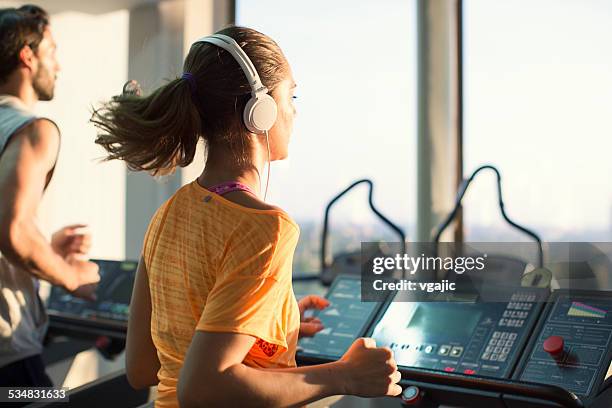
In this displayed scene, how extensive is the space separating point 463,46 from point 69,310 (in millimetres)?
2581

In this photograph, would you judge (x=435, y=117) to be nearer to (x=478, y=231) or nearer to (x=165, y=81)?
(x=478, y=231)

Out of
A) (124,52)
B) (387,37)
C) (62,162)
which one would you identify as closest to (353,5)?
(387,37)

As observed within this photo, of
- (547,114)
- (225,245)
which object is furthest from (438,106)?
(225,245)

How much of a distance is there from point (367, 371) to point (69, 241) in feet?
4.84

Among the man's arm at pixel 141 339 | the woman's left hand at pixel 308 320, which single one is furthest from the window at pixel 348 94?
the man's arm at pixel 141 339

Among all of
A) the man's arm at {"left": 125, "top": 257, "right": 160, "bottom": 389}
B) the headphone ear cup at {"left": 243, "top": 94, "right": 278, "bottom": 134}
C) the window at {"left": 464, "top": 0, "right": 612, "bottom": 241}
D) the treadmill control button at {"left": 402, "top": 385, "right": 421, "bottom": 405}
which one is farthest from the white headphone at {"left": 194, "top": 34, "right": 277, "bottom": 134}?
the window at {"left": 464, "top": 0, "right": 612, "bottom": 241}

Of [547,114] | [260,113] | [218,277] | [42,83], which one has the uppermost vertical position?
[547,114]

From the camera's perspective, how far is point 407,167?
3.91 m

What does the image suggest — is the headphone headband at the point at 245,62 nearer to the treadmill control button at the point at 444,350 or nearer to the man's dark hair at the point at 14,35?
the treadmill control button at the point at 444,350

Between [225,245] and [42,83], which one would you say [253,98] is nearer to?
[225,245]

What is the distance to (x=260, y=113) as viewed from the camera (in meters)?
1.09

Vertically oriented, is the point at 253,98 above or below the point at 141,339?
above

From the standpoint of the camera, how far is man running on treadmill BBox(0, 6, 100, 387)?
71.6 inches

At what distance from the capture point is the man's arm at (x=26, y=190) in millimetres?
1804
